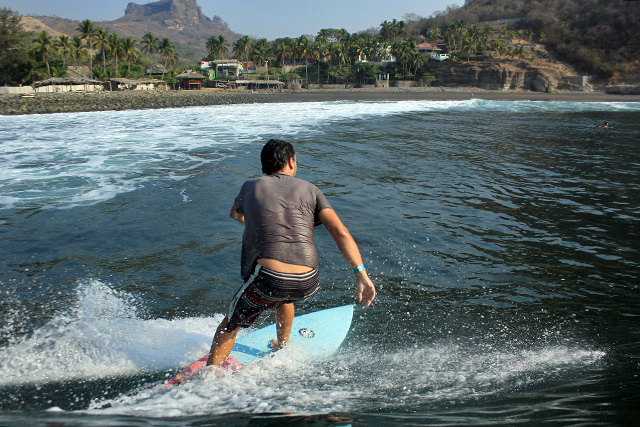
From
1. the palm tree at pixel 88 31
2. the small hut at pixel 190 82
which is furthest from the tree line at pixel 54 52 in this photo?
the small hut at pixel 190 82

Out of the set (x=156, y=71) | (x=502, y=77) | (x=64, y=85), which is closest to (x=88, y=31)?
(x=156, y=71)

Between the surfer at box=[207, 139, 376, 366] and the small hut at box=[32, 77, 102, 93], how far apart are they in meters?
67.2

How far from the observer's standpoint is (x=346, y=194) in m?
11.4

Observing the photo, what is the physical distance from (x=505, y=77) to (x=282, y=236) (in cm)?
9877

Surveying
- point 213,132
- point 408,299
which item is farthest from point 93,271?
point 213,132

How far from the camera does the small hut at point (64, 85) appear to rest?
57.5m

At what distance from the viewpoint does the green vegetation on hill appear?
9536 cm

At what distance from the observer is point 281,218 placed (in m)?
3.08

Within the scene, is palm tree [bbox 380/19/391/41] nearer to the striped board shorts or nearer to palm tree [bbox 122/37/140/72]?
palm tree [bbox 122/37/140/72]

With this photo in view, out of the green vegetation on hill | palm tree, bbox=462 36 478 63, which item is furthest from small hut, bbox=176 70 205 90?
the green vegetation on hill

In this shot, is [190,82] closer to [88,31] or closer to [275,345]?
[88,31]

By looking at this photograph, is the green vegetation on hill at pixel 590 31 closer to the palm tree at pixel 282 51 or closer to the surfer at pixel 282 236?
the palm tree at pixel 282 51

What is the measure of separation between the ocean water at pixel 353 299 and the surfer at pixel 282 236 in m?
0.83

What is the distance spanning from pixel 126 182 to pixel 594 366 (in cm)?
1208
